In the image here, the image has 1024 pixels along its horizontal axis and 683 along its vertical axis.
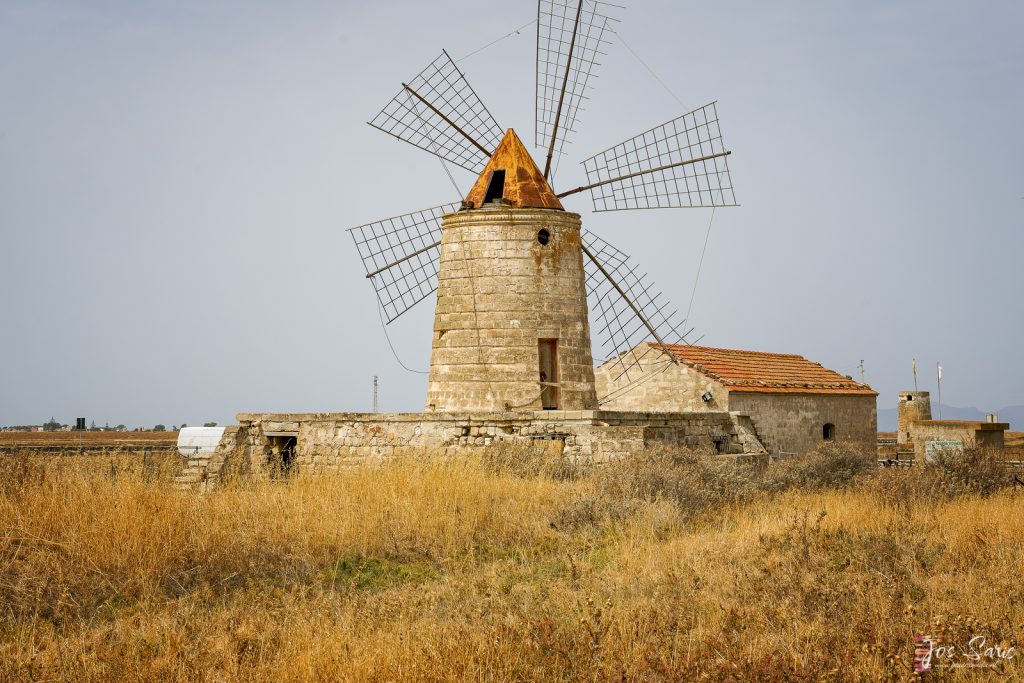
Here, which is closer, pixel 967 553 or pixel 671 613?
pixel 671 613

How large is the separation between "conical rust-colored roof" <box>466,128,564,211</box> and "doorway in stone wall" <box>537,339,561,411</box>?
6.66ft

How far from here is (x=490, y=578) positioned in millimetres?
6984

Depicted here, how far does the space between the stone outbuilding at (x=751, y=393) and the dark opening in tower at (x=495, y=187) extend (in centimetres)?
670

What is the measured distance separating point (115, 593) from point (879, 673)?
4.60 metres

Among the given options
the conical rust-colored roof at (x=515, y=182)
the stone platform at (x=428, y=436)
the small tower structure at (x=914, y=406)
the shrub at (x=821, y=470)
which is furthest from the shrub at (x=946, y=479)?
the small tower structure at (x=914, y=406)

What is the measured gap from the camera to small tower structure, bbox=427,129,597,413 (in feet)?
48.1

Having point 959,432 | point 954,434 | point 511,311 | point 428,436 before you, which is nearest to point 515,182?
point 511,311

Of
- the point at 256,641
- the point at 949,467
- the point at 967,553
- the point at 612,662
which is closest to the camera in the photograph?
the point at 612,662

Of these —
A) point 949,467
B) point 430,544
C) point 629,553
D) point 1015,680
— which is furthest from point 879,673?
point 949,467

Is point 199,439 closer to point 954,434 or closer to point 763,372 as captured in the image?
point 763,372

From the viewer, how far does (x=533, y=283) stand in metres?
14.8

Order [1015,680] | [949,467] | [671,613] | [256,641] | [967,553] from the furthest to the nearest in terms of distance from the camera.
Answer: [949,467], [967,553], [671,613], [256,641], [1015,680]

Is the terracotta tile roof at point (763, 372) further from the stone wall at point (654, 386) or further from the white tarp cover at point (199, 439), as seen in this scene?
the white tarp cover at point (199, 439)

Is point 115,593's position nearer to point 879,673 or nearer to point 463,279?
point 879,673
